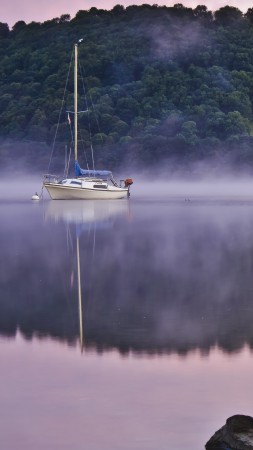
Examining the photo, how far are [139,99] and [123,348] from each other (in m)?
166

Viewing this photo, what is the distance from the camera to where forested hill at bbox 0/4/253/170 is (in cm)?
16162

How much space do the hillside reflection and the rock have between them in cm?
433

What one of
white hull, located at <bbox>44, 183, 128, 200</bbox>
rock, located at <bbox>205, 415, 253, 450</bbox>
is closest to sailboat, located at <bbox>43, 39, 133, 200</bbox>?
white hull, located at <bbox>44, 183, 128, 200</bbox>

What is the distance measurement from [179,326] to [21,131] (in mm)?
157540

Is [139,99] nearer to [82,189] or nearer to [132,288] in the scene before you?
[82,189]

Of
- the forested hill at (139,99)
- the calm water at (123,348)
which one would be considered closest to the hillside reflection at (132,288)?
the calm water at (123,348)

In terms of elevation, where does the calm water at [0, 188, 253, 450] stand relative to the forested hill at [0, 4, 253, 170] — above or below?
below

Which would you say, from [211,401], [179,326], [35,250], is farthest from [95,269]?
[211,401]

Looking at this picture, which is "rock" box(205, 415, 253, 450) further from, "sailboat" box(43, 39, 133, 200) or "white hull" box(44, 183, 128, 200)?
"white hull" box(44, 183, 128, 200)

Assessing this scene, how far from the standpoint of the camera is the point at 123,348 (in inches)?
552

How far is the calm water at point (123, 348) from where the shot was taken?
10367 mm

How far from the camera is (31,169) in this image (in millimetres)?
158000

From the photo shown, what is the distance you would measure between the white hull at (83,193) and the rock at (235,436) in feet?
249

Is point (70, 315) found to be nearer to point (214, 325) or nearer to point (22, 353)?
point (214, 325)
